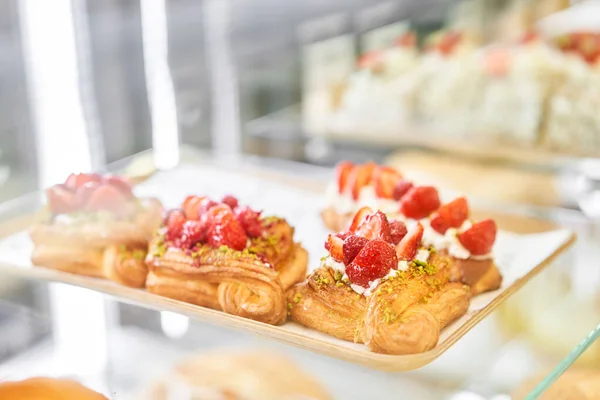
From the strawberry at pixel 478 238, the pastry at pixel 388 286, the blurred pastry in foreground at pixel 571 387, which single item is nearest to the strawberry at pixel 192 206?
the pastry at pixel 388 286

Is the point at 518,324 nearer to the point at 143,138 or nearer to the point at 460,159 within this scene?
the point at 460,159

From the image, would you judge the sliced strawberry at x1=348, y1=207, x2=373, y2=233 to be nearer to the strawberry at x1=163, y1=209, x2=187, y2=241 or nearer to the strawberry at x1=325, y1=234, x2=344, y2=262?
the strawberry at x1=325, y1=234, x2=344, y2=262

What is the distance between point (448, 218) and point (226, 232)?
1.56 feet

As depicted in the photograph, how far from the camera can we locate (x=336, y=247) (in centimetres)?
153

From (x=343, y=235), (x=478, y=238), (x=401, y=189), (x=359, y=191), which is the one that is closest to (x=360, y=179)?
(x=359, y=191)

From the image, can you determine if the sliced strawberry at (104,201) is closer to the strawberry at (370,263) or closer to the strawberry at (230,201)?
the strawberry at (230,201)

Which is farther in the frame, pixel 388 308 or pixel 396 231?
pixel 396 231

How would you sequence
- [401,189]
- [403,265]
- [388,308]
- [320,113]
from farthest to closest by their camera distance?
[320,113]
[401,189]
[403,265]
[388,308]

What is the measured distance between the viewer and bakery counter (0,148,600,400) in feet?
5.60

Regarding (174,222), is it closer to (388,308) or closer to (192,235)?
(192,235)

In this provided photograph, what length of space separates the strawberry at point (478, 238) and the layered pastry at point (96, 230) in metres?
0.66

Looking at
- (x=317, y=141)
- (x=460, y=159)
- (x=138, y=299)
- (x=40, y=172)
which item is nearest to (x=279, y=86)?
(x=317, y=141)

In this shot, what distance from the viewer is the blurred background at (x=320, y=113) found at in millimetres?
1884

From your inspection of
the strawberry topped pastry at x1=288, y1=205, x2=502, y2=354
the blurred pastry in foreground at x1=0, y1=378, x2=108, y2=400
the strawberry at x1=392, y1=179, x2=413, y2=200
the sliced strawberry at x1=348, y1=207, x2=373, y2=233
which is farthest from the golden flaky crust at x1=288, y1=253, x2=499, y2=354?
the blurred pastry in foreground at x1=0, y1=378, x2=108, y2=400
